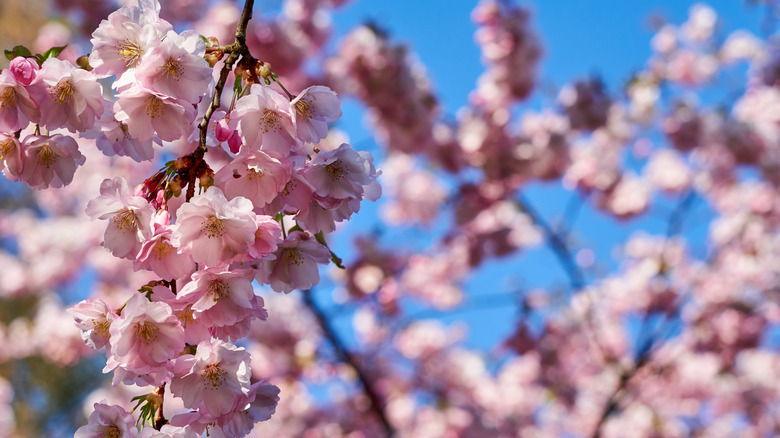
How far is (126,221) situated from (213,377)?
26 centimetres

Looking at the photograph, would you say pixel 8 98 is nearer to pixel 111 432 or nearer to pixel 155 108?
pixel 155 108

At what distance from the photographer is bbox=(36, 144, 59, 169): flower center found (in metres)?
1.01

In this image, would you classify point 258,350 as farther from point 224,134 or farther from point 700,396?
point 700,396

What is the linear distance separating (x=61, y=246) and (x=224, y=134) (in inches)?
278

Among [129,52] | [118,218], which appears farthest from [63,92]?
[118,218]

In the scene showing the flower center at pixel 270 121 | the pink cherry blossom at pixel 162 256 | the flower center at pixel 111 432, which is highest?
the flower center at pixel 270 121

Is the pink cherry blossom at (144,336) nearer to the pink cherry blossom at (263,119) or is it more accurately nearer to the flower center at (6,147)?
the pink cherry blossom at (263,119)

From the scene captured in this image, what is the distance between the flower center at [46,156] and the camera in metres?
1.01

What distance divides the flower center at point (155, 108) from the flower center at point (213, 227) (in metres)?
0.22

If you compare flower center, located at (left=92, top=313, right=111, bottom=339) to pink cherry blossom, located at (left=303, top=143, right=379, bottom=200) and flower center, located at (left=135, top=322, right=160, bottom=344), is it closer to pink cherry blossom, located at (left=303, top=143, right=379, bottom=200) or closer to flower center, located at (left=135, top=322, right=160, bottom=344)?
flower center, located at (left=135, top=322, right=160, bottom=344)

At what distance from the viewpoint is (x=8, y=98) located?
92 cm

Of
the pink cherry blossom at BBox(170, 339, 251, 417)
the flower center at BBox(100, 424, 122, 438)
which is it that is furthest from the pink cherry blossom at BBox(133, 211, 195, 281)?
the flower center at BBox(100, 424, 122, 438)

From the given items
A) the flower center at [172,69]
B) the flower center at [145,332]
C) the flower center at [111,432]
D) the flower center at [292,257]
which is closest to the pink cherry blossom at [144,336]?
the flower center at [145,332]

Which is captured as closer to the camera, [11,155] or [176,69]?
[176,69]
